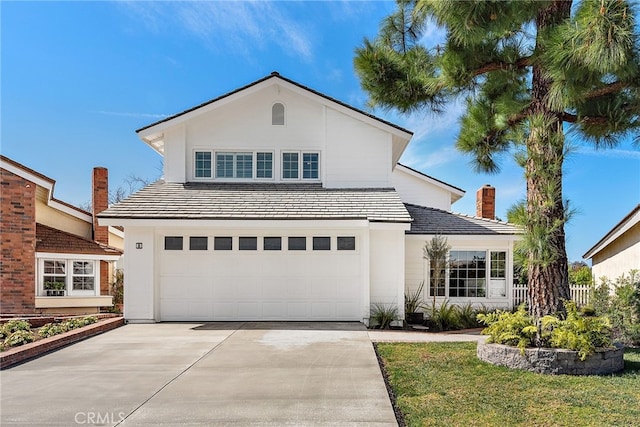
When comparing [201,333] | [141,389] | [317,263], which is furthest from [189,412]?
[317,263]

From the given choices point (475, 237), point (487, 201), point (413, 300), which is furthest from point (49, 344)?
point (487, 201)

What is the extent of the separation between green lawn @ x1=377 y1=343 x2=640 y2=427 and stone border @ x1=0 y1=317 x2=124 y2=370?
658cm

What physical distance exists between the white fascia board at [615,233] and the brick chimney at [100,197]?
19.1 meters

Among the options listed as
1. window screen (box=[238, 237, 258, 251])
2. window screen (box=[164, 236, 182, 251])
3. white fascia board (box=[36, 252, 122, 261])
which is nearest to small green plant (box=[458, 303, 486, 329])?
window screen (box=[238, 237, 258, 251])

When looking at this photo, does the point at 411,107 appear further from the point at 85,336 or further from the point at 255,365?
the point at 85,336

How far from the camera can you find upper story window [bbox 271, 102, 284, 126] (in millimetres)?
11930

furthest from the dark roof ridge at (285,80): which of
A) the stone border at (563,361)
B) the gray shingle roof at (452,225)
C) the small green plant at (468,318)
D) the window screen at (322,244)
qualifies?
the stone border at (563,361)

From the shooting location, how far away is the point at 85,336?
8742 mm

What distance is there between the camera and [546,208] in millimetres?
6910

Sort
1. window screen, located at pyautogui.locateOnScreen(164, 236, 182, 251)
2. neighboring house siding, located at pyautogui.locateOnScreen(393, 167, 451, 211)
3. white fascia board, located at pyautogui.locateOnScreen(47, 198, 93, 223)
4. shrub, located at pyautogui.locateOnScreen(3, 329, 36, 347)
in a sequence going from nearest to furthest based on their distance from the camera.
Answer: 1. shrub, located at pyautogui.locateOnScreen(3, 329, 36, 347)
2. window screen, located at pyautogui.locateOnScreen(164, 236, 182, 251)
3. white fascia board, located at pyautogui.locateOnScreen(47, 198, 93, 223)
4. neighboring house siding, located at pyautogui.locateOnScreen(393, 167, 451, 211)

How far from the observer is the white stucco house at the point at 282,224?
1036 centimetres

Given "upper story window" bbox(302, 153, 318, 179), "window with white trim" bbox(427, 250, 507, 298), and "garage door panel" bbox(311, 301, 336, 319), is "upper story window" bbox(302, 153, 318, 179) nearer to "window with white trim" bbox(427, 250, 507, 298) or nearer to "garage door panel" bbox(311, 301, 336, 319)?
"garage door panel" bbox(311, 301, 336, 319)

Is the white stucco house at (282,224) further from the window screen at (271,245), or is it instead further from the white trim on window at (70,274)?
the white trim on window at (70,274)

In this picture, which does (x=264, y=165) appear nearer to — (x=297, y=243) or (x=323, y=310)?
(x=297, y=243)
